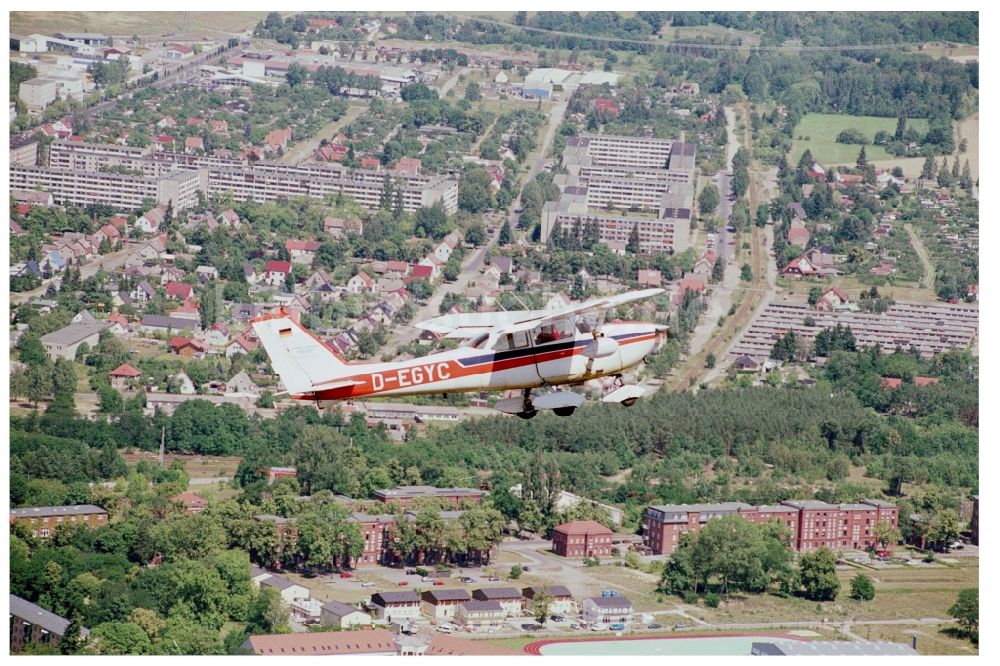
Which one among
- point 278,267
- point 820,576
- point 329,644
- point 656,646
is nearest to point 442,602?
point 329,644

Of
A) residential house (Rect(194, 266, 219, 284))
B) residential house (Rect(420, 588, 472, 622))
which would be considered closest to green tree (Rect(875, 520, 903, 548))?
residential house (Rect(420, 588, 472, 622))

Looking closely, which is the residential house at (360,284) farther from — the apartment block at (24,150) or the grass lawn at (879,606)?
the grass lawn at (879,606)

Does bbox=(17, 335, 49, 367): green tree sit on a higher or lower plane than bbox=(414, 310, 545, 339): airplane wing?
lower

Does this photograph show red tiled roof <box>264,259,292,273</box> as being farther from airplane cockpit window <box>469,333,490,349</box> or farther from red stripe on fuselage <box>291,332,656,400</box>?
airplane cockpit window <box>469,333,490,349</box>

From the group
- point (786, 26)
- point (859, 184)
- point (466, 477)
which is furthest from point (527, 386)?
point (786, 26)

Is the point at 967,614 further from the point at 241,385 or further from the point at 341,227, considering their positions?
the point at 341,227

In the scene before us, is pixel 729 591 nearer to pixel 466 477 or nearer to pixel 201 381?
pixel 466 477
